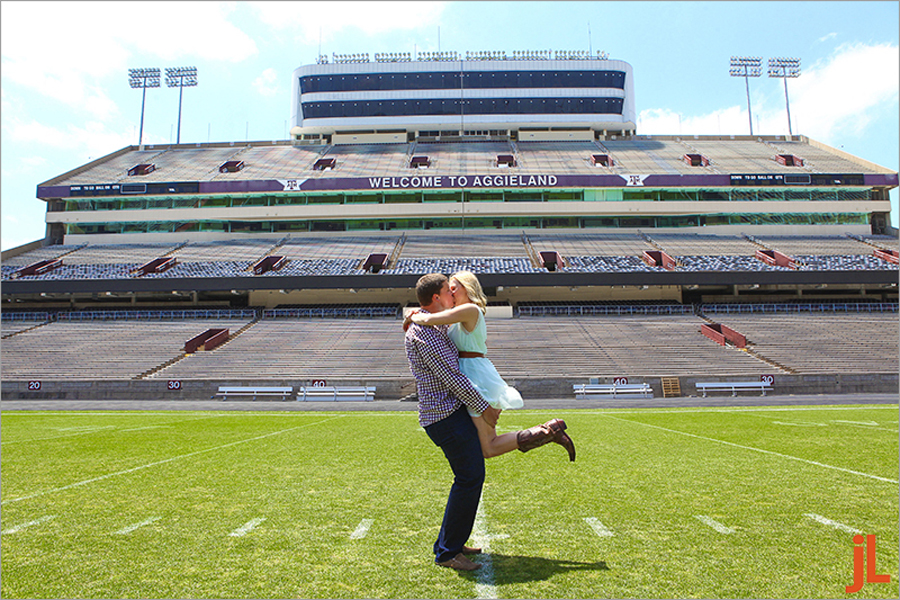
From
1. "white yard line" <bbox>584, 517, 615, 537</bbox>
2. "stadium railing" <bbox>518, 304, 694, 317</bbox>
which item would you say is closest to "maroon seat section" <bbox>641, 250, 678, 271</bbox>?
"stadium railing" <bbox>518, 304, 694, 317</bbox>

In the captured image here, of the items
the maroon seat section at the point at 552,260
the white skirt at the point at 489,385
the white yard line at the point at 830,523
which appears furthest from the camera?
the maroon seat section at the point at 552,260

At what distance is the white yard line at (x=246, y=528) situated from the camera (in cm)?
438

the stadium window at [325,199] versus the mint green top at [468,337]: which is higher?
the stadium window at [325,199]

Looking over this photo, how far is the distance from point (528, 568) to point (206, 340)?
3046cm

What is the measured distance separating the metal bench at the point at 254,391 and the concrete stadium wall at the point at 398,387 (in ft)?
1.69

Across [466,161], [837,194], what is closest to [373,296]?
[466,161]

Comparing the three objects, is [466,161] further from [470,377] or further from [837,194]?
[470,377]

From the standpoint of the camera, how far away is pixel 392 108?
5603cm

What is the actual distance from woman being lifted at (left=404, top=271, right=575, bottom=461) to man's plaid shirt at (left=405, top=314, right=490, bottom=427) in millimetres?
107

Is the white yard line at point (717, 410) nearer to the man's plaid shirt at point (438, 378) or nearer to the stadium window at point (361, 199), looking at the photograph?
the man's plaid shirt at point (438, 378)

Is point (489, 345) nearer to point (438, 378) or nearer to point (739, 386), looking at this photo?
point (739, 386)

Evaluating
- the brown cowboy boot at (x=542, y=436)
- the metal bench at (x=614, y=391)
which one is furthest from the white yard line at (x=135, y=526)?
the metal bench at (x=614, y=391)

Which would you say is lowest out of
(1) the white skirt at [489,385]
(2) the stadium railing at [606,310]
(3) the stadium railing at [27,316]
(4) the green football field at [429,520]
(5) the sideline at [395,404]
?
(5) the sideline at [395,404]

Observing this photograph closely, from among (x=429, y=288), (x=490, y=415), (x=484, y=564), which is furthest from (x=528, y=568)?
(x=429, y=288)
